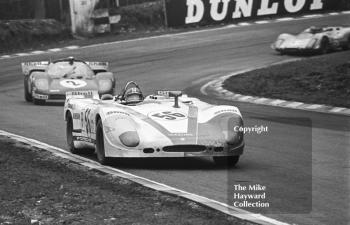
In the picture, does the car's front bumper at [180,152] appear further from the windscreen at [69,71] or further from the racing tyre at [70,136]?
the windscreen at [69,71]

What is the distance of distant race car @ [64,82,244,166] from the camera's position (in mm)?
9805

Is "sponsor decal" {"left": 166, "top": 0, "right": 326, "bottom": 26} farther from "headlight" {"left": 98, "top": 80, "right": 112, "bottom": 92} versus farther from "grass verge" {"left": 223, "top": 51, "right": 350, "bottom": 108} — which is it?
"headlight" {"left": 98, "top": 80, "right": 112, "bottom": 92}

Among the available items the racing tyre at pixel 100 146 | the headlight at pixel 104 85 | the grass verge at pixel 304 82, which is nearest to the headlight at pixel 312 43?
the grass verge at pixel 304 82

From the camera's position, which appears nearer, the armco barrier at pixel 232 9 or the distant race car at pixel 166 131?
the distant race car at pixel 166 131

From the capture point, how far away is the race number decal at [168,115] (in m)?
10.2

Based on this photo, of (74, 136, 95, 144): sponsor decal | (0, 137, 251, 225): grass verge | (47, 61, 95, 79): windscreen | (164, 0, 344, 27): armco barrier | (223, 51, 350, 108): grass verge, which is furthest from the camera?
(164, 0, 344, 27): armco barrier

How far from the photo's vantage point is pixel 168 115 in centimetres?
1027

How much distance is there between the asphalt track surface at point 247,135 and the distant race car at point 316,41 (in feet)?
1.65

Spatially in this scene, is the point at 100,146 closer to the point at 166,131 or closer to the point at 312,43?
the point at 166,131

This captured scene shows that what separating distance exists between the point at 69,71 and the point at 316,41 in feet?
37.2

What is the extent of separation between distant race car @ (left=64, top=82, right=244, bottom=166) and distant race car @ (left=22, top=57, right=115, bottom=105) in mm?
9871

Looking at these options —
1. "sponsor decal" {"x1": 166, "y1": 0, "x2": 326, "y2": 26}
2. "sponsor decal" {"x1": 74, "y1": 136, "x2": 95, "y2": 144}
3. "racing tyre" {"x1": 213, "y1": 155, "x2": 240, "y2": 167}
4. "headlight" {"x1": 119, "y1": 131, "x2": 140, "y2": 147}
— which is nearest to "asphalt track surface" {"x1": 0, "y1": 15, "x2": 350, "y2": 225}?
"racing tyre" {"x1": 213, "y1": 155, "x2": 240, "y2": 167}

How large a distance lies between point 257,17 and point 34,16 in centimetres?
949

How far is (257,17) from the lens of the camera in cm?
3859
